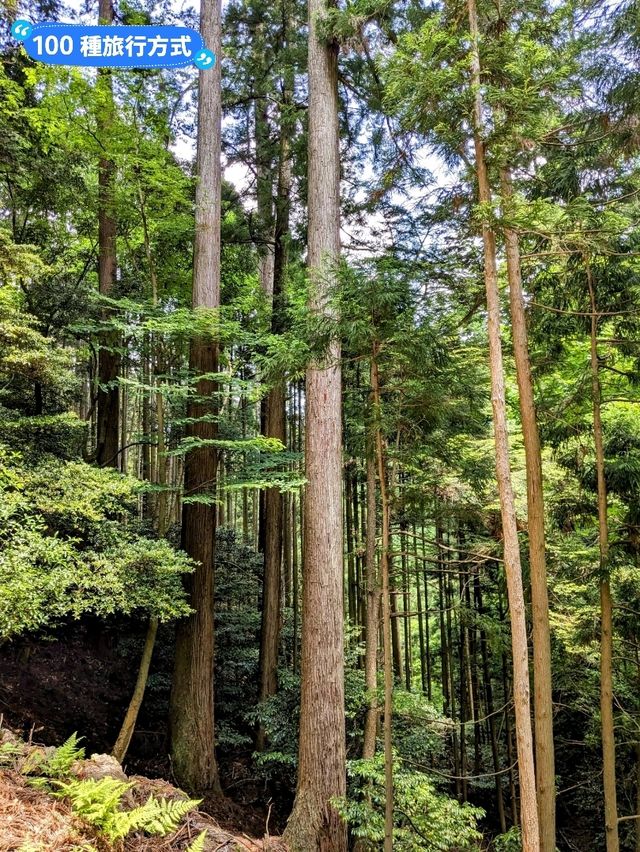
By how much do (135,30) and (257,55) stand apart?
2010 millimetres

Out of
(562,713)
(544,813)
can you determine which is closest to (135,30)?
(544,813)

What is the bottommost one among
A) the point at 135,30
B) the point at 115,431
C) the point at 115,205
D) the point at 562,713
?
the point at 562,713

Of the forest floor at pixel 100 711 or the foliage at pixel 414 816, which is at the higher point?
the foliage at pixel 414 816

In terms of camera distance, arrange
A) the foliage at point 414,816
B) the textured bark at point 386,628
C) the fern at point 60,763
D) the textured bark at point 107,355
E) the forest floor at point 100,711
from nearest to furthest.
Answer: the fern at point 60,763 < the textured bark at point 386,628 < the foliage at point 414,816 < the forest floor at point 100,711 < the textured bark at point 107,355

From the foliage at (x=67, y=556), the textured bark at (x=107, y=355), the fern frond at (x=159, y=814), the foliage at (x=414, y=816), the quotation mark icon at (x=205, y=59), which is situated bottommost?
the foliage at (x=414, y=816)

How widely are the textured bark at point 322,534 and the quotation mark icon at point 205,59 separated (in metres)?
1.83

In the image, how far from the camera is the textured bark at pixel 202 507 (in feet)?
19.0

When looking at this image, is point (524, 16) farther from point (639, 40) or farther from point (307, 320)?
point (307, 320)

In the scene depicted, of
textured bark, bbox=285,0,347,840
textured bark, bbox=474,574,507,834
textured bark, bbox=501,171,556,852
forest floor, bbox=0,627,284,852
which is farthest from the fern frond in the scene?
textured bark, bbox=474,574,507,834

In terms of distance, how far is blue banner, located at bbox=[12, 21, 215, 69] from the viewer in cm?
620

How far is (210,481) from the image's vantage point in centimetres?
608

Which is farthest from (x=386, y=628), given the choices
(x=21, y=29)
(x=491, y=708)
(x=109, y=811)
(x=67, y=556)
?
(x=21, y=29)

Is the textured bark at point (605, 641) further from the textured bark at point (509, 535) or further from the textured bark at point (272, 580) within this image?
the textured bark at point (272, 580)

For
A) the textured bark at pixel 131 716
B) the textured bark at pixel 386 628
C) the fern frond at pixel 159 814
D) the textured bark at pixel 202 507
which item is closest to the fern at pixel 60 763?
the fern frond at pixel 159 814
